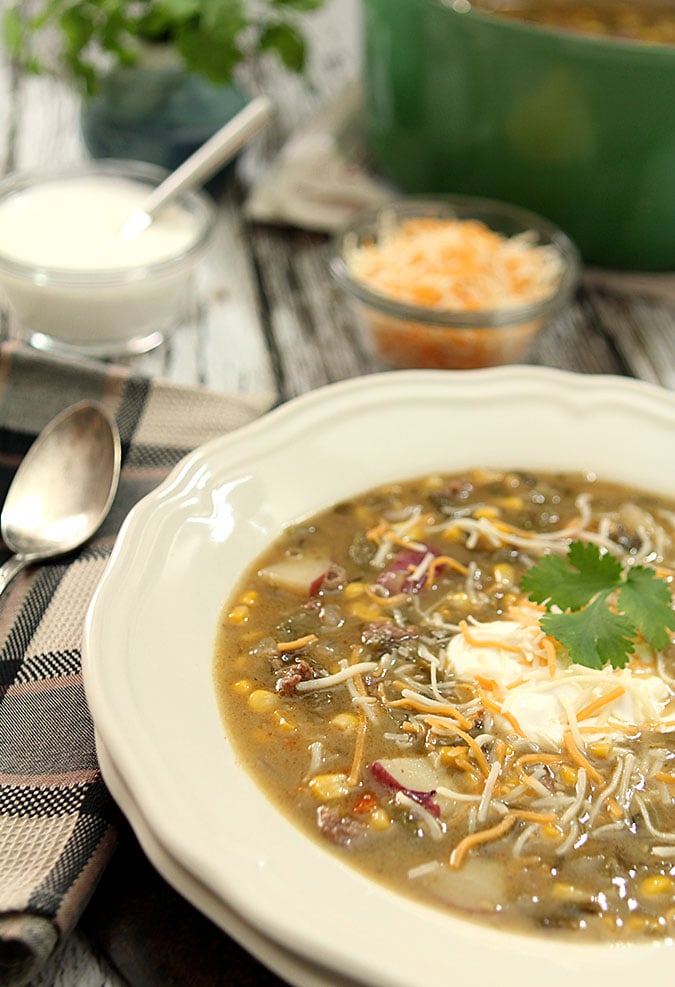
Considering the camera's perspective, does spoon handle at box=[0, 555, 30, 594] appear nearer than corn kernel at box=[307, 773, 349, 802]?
No

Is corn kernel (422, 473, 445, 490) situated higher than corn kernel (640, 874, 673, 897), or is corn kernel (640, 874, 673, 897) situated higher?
corn kernel (640, 874, 673, 897)

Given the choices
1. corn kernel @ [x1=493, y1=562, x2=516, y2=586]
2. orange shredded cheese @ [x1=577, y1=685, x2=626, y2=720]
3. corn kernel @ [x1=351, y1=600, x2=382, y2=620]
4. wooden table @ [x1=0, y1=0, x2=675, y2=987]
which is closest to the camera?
orange shredded cheese @ [x1=577, y1=685, x2=626, y2=720]

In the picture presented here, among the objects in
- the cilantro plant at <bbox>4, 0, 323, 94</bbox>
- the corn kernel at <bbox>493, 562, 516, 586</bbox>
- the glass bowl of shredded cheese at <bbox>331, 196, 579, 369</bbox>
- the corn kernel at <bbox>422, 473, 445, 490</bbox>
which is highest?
the cilantro plant at <bbox>4, 0, 323, 94</bbox>

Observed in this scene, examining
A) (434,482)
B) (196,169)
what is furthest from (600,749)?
(196,169)

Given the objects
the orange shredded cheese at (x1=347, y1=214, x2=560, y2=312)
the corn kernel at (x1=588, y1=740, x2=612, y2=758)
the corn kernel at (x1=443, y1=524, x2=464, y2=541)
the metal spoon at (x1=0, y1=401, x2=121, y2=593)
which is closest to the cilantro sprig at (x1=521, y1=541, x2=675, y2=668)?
the corn kernel at (x1=588, y1=740, x2=612, y2=758)

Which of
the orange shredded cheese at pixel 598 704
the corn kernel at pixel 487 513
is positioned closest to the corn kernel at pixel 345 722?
the orange shredded cheese at pixel 598 704

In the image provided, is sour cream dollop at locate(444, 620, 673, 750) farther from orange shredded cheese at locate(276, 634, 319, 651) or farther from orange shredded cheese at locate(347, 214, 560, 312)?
orange shredded cheese at locate(347, 214, 560, 312)

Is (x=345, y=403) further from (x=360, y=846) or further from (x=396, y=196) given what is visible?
(x=396, y=196)

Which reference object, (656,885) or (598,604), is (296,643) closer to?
(598,604)
